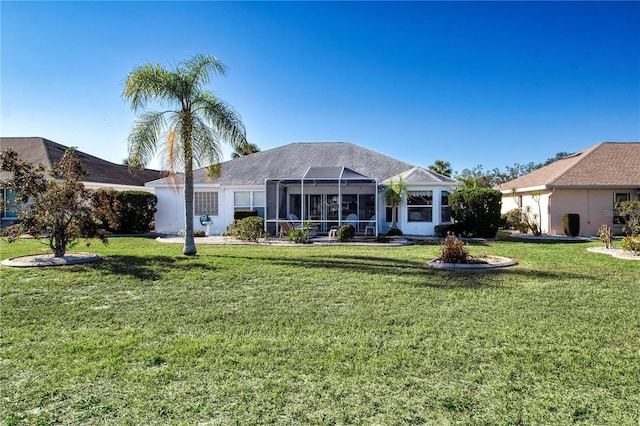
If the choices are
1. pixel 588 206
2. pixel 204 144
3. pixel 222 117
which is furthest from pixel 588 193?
pixel 204 144

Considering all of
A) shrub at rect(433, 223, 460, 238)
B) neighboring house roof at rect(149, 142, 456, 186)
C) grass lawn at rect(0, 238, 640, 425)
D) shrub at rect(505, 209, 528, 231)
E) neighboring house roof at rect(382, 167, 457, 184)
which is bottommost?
grass lawn at rect(0, 238, 640, 425)

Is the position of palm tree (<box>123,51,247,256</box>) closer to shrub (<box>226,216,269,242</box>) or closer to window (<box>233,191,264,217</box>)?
shrub (<box>226,216,269,242</box>)

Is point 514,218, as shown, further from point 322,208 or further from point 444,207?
point 322,208

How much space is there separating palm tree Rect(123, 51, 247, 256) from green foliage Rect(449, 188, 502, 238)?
39.4 feet

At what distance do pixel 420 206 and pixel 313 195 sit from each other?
Result: 21.5 ft

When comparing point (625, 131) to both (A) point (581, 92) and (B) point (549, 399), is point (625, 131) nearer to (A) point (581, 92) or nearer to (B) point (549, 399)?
(A) point (581, 92)

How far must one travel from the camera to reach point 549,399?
343 centimetres

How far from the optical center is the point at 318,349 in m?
4.65

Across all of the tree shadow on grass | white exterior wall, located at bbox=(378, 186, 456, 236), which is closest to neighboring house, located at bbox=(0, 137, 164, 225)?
the tree shadow on grass

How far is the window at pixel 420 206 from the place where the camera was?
21.0m

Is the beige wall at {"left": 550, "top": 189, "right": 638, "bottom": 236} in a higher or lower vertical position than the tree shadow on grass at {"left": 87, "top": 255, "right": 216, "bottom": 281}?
higher

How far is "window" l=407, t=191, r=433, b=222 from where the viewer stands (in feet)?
68.9

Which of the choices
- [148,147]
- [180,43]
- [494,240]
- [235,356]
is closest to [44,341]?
[235,356]

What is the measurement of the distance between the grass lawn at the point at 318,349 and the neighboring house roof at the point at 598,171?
1518 centimetres
